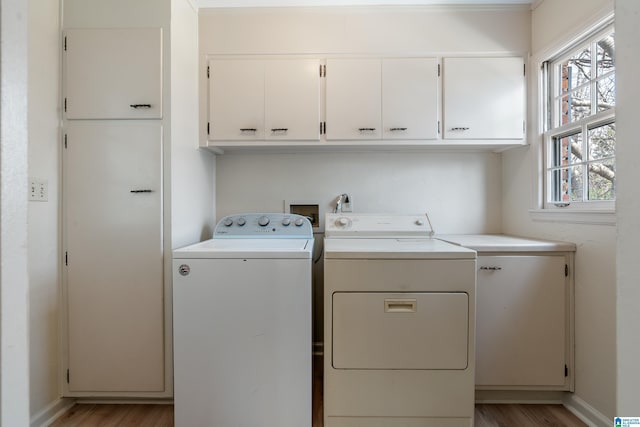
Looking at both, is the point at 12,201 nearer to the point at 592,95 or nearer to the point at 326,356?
the point at 326,356

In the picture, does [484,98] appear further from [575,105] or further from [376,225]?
[376,225]

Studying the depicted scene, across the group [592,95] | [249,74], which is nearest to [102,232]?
[249,74]

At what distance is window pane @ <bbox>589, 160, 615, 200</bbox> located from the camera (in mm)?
1520

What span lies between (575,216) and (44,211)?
2.84 meters

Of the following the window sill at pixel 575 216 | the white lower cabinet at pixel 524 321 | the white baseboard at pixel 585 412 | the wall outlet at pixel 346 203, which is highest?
the wall outlet at pixel 346 203

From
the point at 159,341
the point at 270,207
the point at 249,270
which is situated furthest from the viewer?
the point at 270,207

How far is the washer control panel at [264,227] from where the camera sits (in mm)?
1887

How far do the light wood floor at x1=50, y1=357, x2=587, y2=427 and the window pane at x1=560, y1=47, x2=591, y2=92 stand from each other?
6.22ft

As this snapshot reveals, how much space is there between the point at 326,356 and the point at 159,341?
921mm

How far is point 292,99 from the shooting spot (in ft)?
6.12

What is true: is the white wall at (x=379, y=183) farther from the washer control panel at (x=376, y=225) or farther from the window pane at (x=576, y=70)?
the window pane at (x=576, y=70)

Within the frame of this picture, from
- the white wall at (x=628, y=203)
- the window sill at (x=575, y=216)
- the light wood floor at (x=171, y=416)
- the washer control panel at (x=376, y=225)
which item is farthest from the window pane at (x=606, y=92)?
the light wood floor at (x=171, y=416)

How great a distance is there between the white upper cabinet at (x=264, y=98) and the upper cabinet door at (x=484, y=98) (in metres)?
0.87

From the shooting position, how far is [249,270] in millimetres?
1338
